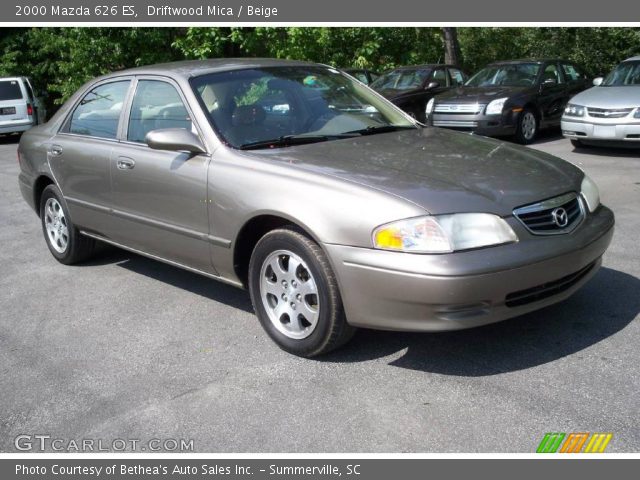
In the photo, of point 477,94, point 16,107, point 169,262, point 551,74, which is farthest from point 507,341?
point 16,107

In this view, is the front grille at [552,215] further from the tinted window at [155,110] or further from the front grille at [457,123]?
the front grille at [457,123]

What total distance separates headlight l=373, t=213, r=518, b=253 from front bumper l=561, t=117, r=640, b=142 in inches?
296

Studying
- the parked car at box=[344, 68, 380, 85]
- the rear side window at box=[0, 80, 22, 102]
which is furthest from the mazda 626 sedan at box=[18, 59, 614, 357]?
the rear side window at box=[0, 80, 22, 102]

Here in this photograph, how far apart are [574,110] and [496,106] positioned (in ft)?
5.32

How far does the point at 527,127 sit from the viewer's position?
12.8 metres

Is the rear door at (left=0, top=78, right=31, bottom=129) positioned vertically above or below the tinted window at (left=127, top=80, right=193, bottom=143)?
below

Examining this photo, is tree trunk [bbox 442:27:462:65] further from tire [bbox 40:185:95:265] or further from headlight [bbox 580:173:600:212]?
headlight [bbox 580:173:600:212]

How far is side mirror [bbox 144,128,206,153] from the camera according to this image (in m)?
4.41

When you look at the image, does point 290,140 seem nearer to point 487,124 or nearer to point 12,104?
point 487,124

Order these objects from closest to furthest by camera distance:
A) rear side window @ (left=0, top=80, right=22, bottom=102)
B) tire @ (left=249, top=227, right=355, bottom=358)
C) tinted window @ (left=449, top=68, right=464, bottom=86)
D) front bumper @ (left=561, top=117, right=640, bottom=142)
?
tire @ (left=249, top=227, right=355, bottom=358)
front bumper @ (left=561, top=117, right=640, bottom=142)
tinted window @ (left=449, top=68, right=464, bottom=86)
rear side window @ (left=0, top=80, right=22, bottom=102)

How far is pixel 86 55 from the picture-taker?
2083 centimetres

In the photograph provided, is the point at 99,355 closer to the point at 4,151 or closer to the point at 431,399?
the point at 431,399

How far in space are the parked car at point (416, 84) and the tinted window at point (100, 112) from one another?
9.09 meters
